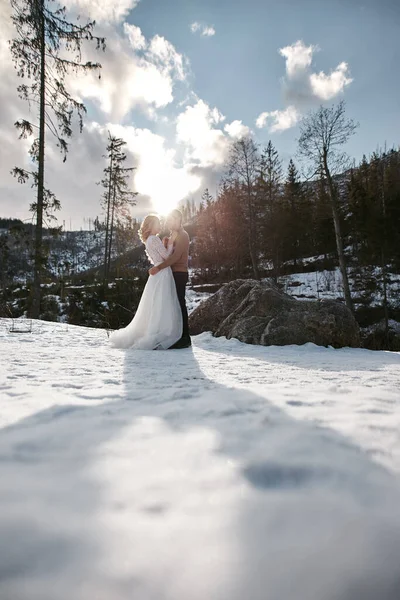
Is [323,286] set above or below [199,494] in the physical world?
above

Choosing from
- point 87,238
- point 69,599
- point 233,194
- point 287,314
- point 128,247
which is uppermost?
point 87,238

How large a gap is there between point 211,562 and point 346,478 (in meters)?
0.57

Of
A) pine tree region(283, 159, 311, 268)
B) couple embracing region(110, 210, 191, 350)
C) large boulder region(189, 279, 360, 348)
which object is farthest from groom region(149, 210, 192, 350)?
pine tree region(283, 159, 311, 268)

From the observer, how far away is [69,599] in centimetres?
58

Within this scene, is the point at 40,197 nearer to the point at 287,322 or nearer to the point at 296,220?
the point at 287,322

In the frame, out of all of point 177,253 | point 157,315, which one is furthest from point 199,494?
point 177,253

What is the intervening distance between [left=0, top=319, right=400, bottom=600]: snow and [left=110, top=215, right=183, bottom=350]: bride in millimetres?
2813

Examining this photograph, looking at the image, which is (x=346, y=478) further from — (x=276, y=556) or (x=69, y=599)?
(x=69, y=599)

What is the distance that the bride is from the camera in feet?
16.0

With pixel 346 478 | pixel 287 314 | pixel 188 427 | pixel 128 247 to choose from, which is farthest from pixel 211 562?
pixel 128 247

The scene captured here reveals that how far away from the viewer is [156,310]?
5023 millimetres

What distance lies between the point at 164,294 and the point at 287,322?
228cm

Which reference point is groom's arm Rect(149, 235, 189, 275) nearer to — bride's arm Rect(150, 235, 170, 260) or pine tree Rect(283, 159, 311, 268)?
bride's arm Rect(150, 235, 170, 260)

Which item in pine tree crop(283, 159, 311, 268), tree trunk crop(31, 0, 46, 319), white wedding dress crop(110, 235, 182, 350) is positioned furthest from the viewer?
pine tree crop(283, 159, 311, 268)
